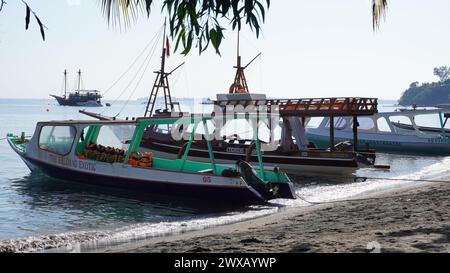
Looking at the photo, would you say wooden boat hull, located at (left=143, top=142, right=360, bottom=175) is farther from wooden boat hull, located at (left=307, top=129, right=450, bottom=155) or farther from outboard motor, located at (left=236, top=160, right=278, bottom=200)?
wooden boat hull, located at (left=307, top=129, right=450, bottom=155)

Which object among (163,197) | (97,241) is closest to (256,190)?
(163,197)

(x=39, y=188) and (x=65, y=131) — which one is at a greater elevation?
(x=65, y=131)

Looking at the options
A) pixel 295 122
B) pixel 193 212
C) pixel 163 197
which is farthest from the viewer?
pixel 295 122

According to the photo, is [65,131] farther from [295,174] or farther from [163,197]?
[295,174]

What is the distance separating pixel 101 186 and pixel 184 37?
15.6 metres

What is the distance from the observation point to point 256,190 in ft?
56.5

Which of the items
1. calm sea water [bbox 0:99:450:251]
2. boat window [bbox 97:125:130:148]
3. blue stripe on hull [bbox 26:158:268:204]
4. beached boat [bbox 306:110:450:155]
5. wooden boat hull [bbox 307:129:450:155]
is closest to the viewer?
calm sea water [bbox 0:99:450:251]

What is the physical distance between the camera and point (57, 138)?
21891 millimetres

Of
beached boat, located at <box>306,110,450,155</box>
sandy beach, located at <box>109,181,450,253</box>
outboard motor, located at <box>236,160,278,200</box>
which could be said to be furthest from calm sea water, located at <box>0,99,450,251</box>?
beached boat, located at <box>306,110,450,155</box>

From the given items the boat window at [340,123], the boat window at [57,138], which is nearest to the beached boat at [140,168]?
the boat window at [57,138]

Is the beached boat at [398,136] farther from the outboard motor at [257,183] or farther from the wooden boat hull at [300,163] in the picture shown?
the outboard motor at [257,183]

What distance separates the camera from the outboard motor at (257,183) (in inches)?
682

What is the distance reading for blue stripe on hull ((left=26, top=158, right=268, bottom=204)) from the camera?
56.3 ft

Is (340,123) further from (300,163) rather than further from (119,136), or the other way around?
(119,136)
